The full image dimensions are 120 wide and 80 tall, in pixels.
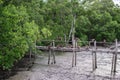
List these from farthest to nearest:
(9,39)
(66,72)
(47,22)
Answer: (47,22)
(66,72)
(9,39)

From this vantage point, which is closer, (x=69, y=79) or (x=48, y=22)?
(x=69, y=79)

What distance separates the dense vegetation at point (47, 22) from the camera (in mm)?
15461

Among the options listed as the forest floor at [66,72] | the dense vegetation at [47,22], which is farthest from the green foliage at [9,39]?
the forest floor at [66,72]

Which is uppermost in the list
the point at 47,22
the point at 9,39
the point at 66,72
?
the point at 47,22

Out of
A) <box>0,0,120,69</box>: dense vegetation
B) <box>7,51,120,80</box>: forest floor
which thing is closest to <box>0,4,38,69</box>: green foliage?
<box>0,0,120,69</box>: dense vegetation

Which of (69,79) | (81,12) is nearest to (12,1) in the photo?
(69,79)

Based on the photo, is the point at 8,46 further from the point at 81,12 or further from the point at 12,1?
the point at 81,12

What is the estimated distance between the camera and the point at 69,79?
56.0 feet

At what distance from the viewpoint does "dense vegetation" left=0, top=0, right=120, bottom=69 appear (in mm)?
15461

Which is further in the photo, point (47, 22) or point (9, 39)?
point (47, 22)

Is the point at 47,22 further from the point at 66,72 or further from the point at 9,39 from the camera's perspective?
the point at 9,39

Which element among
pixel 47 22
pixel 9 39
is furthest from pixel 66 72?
pixel 47 22

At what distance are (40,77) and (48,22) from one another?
14.4 meters

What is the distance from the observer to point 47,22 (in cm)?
3108
